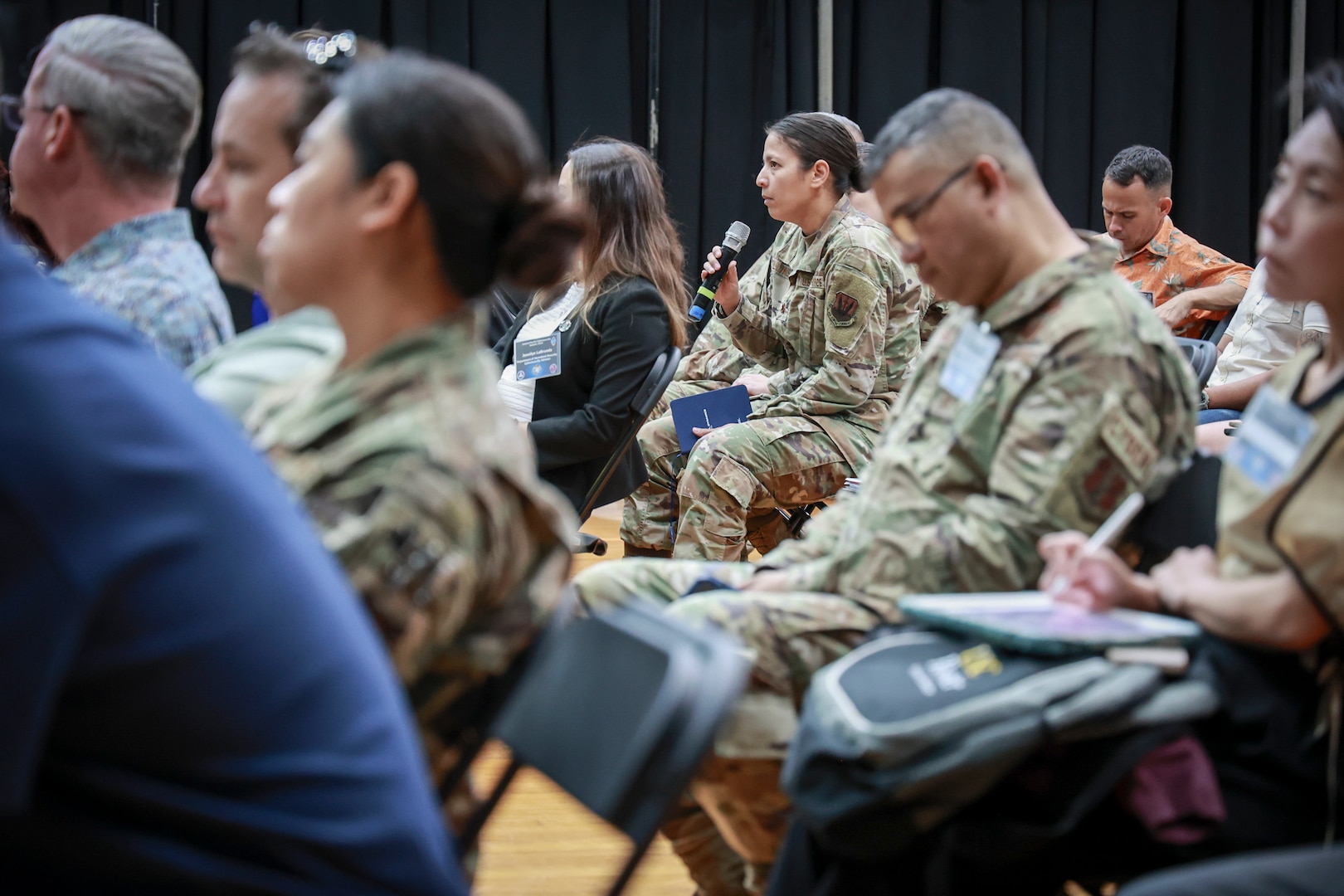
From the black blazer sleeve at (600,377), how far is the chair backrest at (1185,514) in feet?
5.70

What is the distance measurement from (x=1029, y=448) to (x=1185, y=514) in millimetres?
192

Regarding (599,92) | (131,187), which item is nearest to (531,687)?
(131,187)

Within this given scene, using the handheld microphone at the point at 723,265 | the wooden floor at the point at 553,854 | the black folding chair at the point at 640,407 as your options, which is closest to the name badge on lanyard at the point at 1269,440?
the wooden floor at the point at 553,854

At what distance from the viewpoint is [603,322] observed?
125 inches

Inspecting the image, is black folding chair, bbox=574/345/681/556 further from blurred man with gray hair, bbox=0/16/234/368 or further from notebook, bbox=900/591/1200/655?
notebook, bbox=900/591/1200/655

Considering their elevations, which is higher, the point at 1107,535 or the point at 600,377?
the point at 1107,535

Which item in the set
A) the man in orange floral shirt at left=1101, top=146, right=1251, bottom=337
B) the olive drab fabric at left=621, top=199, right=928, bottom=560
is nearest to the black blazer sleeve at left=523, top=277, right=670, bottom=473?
the olive drab fabric at left=621, top=199, right=928, bottom=560

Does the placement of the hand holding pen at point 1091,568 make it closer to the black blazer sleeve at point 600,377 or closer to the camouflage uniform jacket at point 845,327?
the black blazer sleeve at point 600,377

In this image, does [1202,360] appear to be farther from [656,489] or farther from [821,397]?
[656,489]

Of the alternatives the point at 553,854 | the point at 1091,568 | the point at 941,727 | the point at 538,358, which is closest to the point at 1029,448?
the point at 1091,568

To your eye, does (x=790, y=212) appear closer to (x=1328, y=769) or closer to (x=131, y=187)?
(x=131, y=187)

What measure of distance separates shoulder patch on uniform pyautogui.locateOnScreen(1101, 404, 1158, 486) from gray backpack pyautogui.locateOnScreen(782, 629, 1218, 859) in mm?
341

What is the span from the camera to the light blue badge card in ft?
10.5

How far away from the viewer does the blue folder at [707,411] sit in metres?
3.87
